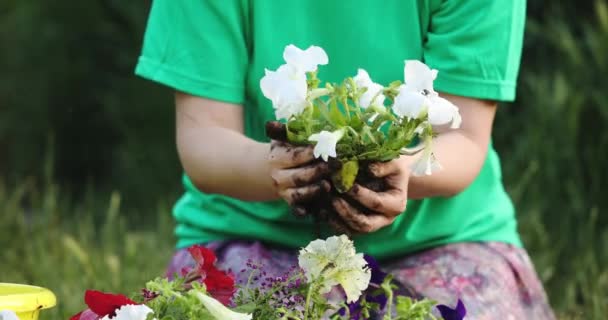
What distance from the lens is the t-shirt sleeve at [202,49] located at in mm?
2178

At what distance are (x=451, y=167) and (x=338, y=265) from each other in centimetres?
61

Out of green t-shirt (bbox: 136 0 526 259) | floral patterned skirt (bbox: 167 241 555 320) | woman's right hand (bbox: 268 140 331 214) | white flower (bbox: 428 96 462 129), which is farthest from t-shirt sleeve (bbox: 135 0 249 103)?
white flower (bbox: 428 96 462 129)

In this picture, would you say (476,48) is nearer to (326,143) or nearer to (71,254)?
(326,143)

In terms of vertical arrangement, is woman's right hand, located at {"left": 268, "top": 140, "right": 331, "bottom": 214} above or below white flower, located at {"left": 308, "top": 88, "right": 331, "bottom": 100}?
below

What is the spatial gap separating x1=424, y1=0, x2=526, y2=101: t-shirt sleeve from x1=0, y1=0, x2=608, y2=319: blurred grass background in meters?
0.78

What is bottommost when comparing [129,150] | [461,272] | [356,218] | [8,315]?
[129,150]

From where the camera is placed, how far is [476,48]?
2.12 meters

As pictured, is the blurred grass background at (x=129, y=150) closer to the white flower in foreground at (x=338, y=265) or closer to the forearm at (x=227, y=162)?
the forearm at (x=227, y=162)

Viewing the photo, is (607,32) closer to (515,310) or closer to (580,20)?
(580,20)

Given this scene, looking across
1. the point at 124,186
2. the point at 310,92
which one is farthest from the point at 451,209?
the point at 124,186

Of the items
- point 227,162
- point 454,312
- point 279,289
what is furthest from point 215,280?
point 227,162

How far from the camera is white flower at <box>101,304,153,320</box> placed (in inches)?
51.1

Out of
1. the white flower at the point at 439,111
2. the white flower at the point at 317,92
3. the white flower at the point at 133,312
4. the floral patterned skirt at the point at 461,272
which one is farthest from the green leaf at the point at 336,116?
the floral patterned skirt at the point at 461,272

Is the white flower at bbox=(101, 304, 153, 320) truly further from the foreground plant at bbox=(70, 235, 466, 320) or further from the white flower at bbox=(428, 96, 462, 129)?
the white flower at bbox=(428, 96, 462, 129)
